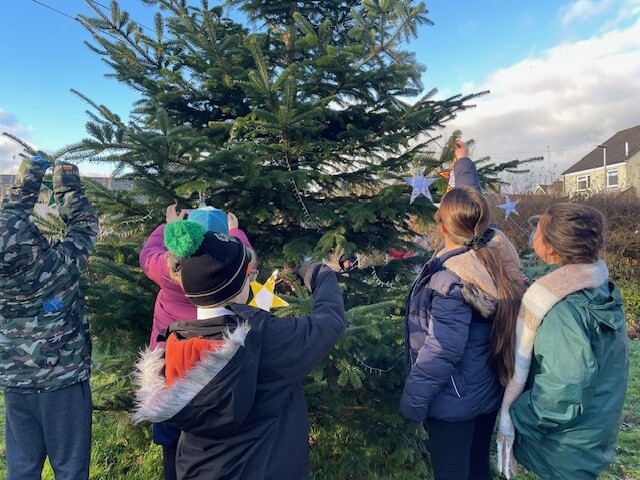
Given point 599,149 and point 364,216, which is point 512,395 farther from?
point 599,149

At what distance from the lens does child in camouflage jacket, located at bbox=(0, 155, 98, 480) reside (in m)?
2.36

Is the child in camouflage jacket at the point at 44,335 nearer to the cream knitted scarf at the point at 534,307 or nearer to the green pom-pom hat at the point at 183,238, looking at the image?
the green pom-pom hat at the point at 183,238

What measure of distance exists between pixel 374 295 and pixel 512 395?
5.32 feet

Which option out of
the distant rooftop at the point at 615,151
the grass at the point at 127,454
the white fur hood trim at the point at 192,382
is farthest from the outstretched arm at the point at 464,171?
the distant rooftop at the point at 615,151

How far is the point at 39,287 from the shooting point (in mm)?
2377

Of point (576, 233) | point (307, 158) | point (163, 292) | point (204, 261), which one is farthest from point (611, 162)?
point (204, 261)

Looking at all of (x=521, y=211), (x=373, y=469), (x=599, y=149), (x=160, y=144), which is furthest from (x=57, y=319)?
(x=599, y=149)

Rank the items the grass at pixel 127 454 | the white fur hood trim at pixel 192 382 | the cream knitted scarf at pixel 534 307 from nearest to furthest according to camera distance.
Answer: the white fur hood trim at pixel 192 382 < the cream knitted scarf at pixel 534 307 < the grass at pixel 127 454

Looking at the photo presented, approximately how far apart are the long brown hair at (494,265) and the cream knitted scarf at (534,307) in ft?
0.18

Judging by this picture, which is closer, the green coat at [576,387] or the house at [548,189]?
the green coat at [576,387]

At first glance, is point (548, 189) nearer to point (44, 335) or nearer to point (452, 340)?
point (452, 340)

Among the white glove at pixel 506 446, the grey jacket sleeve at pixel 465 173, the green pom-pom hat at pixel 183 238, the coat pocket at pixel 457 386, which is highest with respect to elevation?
the grey jacket sleeve at pixel 465 173

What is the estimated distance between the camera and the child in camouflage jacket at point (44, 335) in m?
2.36

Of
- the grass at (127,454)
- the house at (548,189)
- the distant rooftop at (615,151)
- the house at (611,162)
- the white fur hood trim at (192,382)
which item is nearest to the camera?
the white fur hood trim at (192,382)
